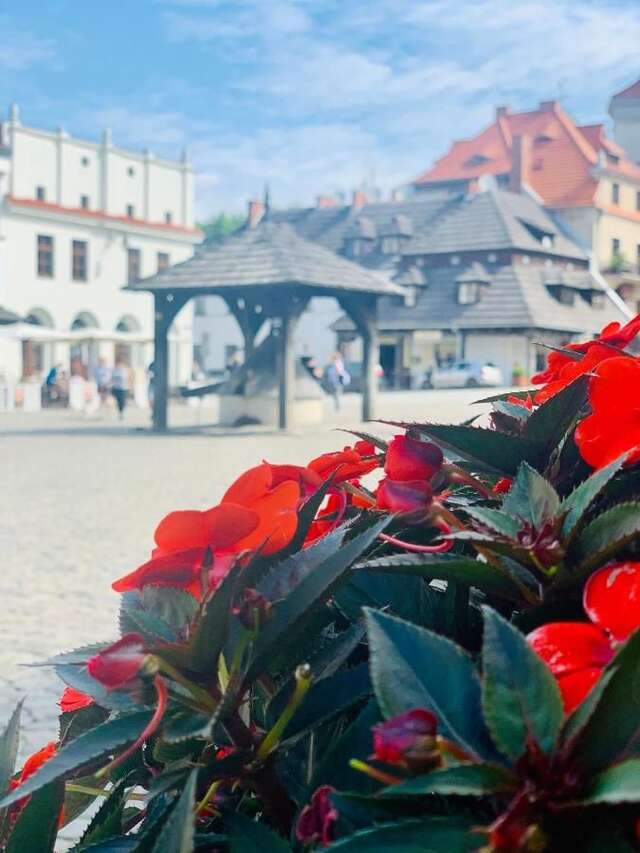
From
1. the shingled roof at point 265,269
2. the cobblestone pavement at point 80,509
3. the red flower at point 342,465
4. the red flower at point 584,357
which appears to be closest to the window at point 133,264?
the cobblestone pavement at point 80,509

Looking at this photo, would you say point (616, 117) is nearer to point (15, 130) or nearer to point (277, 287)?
point (15, 130)

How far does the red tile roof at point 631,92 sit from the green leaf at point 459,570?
243ft

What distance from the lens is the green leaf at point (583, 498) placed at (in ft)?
2.29

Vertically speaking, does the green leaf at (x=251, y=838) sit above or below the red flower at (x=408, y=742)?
below

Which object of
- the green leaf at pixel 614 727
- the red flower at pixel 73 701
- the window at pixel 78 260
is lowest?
the red flower at pixel 73 701

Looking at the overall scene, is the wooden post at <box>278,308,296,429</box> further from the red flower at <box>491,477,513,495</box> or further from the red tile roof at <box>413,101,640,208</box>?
the red tile roof at <box>413,101,640,208</box>

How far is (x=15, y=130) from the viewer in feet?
140

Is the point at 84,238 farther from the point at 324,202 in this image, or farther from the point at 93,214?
the point at 324,202

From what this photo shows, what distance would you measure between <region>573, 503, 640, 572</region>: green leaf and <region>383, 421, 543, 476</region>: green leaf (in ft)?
0.52

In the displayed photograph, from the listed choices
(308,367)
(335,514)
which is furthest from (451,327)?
(335,514)

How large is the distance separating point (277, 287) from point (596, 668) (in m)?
19.6

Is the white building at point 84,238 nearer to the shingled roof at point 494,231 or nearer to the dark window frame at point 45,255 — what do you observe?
the dark window frame at point 45,255

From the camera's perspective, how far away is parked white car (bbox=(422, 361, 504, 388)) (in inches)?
1743

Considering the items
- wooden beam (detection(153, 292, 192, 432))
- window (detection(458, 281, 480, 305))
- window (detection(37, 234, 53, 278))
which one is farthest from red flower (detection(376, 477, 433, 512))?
window (detection(458, 281, 480, 305))
